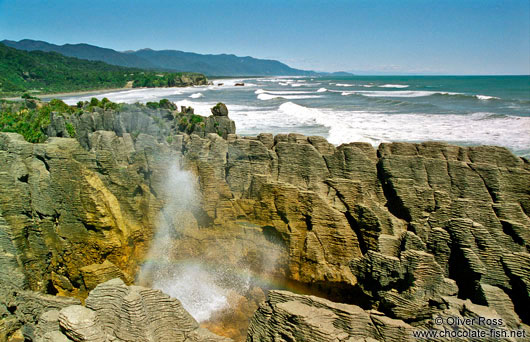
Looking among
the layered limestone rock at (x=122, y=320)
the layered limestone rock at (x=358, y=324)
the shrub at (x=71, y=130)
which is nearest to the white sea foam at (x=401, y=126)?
the shrub at (x=71, y=130)

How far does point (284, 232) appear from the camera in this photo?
20.2 feet

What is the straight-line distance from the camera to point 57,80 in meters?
92.0

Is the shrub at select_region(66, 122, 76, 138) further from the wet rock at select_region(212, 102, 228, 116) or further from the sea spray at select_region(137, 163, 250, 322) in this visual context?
the wet rock at select_region(212, 102, 228, 116)

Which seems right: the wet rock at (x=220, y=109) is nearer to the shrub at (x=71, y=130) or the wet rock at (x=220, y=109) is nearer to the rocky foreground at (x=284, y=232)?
the shrub at (x=71, y=130)

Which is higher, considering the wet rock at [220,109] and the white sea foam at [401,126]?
the wet rock at [220,109]

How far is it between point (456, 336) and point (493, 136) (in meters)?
23.8

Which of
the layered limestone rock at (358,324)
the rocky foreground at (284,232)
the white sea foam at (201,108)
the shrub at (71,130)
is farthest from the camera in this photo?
the white sea foam at (201,108)

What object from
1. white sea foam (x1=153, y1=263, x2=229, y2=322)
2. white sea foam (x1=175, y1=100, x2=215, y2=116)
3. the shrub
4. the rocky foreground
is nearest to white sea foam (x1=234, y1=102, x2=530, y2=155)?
white sea foam (x1=175, y1=100, x2=215, y2=116)

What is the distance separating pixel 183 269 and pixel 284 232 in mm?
1971

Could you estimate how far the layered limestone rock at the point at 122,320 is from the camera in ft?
14.1

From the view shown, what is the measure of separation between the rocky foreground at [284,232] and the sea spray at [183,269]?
13 cm

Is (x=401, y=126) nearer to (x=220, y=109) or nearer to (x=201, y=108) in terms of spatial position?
(x=220, y=109)

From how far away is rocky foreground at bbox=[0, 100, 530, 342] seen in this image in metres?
4.45

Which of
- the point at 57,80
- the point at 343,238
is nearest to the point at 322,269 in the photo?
the point at 343,238
